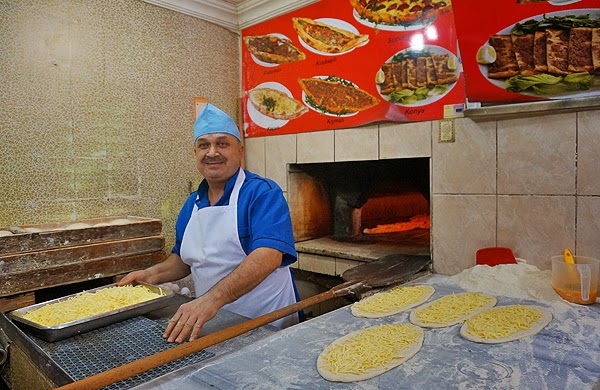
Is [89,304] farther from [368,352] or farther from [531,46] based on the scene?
[531,46]

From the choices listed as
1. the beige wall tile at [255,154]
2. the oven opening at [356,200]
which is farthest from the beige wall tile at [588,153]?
the beige wall tile at [255,154]

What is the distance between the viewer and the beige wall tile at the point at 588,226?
2.22m

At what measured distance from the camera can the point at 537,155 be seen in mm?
2385

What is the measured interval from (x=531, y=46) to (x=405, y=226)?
246 cm

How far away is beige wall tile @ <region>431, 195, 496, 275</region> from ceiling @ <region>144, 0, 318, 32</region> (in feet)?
6.95

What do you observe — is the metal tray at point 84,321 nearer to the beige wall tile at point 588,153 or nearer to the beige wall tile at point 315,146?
the beige wall tile at point 315,146

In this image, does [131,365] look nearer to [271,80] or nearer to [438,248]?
[438,248]

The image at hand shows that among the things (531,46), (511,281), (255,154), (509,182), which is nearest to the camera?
(531,46)

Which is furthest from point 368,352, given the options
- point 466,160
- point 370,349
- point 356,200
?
point 356,200

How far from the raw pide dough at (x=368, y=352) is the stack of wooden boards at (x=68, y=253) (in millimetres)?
1794

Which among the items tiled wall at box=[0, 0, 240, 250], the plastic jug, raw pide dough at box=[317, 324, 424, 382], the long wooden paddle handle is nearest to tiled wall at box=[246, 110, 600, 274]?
the plastic jug

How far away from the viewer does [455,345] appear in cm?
158

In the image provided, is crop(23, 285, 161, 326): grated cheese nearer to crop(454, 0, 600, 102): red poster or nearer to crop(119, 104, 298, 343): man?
crop(119, 104, 298, 343): man

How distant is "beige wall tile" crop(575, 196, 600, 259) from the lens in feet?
7.27
